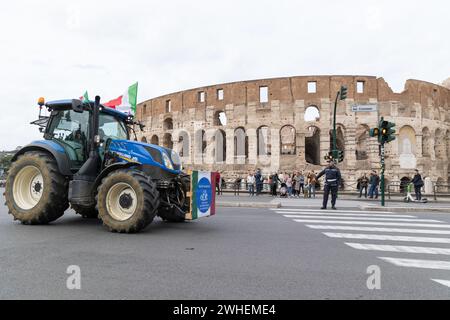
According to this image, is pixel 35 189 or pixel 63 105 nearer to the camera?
pixel 35 189

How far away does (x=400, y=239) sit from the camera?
651cm

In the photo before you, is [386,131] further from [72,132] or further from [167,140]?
[167,140]

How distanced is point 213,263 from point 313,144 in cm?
3534

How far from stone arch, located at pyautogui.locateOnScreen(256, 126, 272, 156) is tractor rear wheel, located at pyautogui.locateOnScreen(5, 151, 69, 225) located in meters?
26.1

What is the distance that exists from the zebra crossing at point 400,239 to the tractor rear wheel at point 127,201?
3534 millimetres

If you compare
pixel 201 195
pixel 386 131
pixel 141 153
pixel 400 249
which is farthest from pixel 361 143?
pixel 141 153

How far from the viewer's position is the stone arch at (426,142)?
108ft

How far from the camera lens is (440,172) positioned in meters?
33.0

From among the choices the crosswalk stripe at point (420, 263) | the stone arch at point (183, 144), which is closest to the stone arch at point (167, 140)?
the stone arch at point (183, 144)

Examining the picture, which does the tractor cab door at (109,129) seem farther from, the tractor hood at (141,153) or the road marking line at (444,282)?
the road marking line at (444,282)

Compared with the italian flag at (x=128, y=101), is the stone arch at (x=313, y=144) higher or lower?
lower

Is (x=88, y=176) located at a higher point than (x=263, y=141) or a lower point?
lower

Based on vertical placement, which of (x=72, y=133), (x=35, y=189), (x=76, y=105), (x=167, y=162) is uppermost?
(x=76, y=105)
